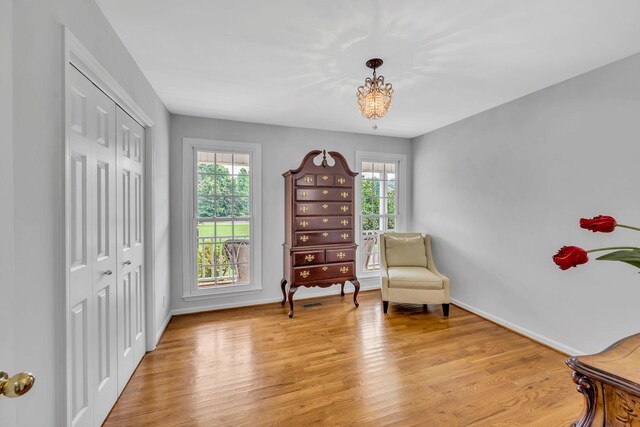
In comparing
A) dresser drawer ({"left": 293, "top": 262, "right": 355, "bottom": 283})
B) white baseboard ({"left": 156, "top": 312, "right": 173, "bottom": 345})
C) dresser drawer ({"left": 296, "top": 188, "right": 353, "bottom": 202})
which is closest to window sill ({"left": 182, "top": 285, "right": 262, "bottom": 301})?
white baseboard ({"left": 156, "top": 312, "right": 173, "bottom": 345})

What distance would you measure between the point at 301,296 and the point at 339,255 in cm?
90

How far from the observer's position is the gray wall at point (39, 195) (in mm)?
970

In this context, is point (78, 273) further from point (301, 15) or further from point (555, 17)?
point (555, 17)

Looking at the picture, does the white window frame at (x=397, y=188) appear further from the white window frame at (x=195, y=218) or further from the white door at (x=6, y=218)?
the white door at (x=6, y=218)

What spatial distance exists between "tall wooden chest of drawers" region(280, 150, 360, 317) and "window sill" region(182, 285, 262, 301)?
1.44 feet

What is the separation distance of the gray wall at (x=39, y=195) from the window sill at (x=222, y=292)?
233 cm

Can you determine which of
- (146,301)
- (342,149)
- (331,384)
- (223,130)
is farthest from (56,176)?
(342,149)

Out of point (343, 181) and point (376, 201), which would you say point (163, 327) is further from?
point (376, 201)

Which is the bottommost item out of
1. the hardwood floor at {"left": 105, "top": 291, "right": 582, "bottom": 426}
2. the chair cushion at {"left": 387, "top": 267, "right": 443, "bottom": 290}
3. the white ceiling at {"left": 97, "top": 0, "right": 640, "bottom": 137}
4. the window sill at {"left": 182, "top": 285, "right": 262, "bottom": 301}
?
the hardwood floor at {"left": 105, "top": 291, "right": 582, "bottom": 426}

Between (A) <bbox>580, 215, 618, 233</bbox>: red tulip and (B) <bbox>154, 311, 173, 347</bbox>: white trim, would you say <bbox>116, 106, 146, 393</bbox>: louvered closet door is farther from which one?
(A) <bbox>580, 215, 618, 233</bbox>: red tulip

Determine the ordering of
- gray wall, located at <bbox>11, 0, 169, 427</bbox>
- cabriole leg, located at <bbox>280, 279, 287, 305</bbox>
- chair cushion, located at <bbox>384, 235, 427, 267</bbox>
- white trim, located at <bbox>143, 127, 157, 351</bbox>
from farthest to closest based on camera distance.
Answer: chair cushion, located at <bbox>384, 235, 427, 267</bbox>, cabriole leg, located at <bbox>280, 279, 287, 305</bbox>, white trim, located at <bbox>143, 127, 157, 351</bbox>, gray wall, located at <bbox>11, 0, 169, 427</bbox>

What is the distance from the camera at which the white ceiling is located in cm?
161

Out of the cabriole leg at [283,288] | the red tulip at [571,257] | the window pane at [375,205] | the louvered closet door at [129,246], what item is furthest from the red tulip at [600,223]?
the window pane at [375,205]

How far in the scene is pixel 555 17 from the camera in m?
1.68
